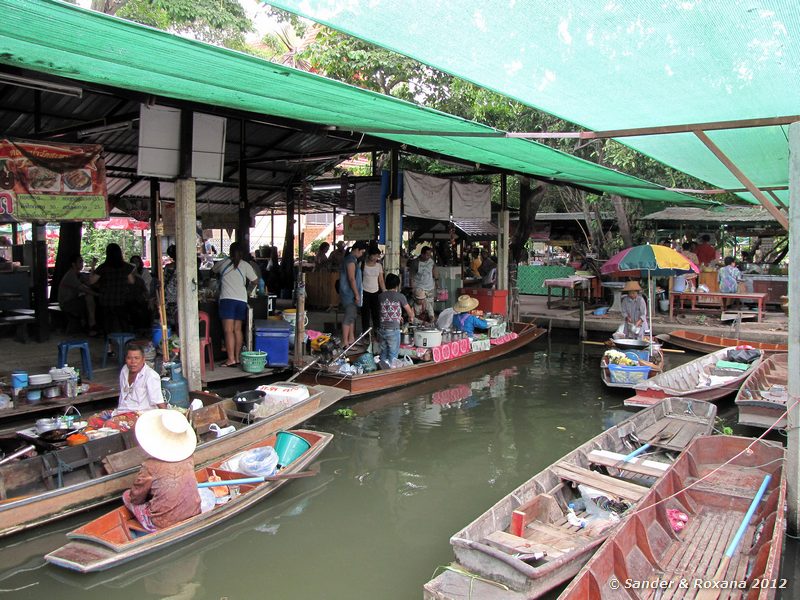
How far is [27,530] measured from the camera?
4.91m

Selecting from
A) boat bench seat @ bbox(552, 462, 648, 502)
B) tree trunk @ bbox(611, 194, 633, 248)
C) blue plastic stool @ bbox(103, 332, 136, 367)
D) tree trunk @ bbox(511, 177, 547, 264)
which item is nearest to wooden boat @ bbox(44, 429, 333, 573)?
boat bench seat @ bbox(552, 462, 648, 502)

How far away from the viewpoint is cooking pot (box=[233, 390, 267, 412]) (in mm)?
6938

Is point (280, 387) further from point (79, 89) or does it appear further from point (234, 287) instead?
point (79, 89)

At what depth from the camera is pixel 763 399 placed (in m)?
7.84

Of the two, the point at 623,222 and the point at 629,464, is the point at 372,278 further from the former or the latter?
the point at 623,222

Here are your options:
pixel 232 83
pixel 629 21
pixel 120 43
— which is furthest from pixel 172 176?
pixel 629 21

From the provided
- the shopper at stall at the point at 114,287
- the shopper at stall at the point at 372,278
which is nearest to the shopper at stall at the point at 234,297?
the shopper at stall at the point at 114,287

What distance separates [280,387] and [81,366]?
3.48 m

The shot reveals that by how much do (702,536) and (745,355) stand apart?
680 cm

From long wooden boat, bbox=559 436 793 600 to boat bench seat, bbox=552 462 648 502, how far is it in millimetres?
222

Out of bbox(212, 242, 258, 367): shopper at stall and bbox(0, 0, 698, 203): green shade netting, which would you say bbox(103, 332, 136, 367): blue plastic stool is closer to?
bbox(212, 242, 258, 367): shopper at stall

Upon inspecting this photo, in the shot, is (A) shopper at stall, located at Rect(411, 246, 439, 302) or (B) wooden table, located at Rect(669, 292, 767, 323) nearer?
(A) shopper at stall, located at Rect(411, 246, 439, 302)

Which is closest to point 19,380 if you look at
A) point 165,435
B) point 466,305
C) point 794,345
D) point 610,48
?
point 165,435

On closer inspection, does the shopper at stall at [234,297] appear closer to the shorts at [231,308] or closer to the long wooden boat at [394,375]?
the shorts at [231,308]
